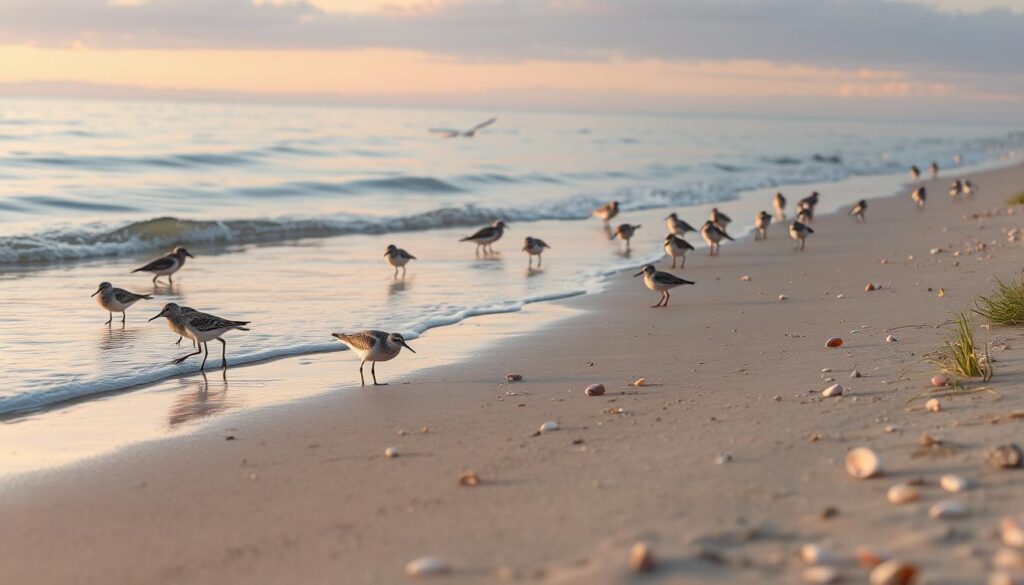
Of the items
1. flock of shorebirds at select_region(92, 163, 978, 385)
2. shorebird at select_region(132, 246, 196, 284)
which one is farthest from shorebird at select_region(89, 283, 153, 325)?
shorebird at select_region(132, 246, 196, 284)

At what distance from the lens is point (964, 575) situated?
4605mm

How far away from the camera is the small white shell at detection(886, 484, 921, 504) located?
5.52m

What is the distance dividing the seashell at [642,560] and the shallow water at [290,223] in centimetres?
631

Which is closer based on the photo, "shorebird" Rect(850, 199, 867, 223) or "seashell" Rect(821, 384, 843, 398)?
"seashell" Rect(821, 384, 843, 398)

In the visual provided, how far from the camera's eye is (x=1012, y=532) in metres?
4.81

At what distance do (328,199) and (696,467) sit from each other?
97.3ft

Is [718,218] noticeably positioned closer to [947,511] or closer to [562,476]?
[562,476]

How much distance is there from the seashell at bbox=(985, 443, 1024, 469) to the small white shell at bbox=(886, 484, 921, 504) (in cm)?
54

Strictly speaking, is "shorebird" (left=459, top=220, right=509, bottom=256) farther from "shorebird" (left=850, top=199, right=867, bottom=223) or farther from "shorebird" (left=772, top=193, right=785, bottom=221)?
"shorebird" (left=772, top=193, right=785, bottom=221)

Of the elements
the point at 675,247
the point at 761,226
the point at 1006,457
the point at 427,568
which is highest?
the point at 761,226

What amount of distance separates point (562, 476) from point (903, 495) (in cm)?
190

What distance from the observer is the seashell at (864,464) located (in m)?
5.92

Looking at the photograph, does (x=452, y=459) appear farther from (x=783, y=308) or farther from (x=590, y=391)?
(x=783, y=308)

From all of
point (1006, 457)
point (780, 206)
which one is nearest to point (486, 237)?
point (780, 206)
